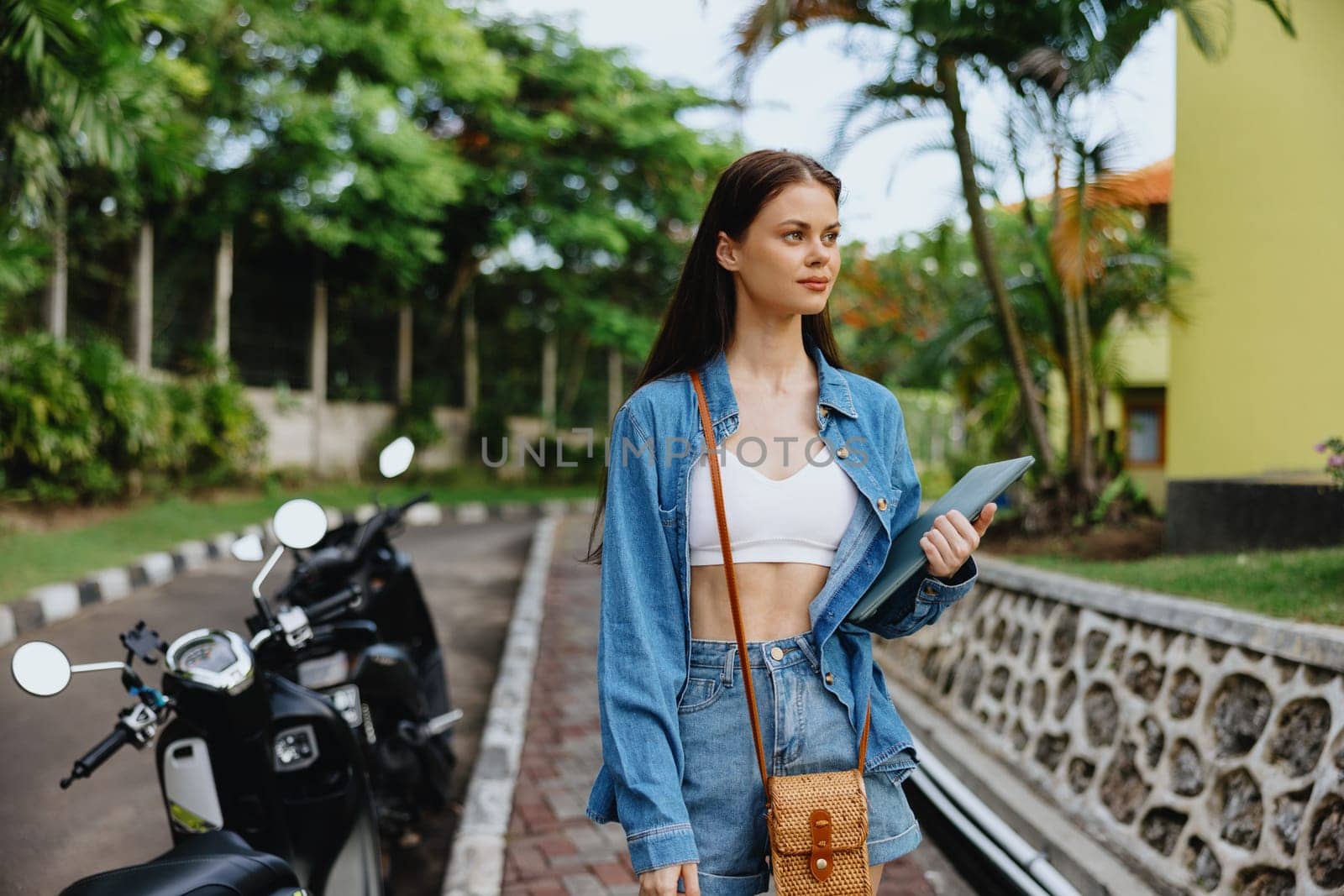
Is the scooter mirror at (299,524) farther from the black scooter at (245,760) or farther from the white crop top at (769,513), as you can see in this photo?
the white crop top at (769,513)

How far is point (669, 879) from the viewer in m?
1.54

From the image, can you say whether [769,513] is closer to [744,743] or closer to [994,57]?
[744,743]

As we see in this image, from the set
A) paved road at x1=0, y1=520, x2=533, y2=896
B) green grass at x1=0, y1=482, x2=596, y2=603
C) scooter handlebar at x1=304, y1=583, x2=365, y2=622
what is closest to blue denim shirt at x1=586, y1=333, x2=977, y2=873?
scooter handlebar at x1=304, y1=583, x2=365, y2=622

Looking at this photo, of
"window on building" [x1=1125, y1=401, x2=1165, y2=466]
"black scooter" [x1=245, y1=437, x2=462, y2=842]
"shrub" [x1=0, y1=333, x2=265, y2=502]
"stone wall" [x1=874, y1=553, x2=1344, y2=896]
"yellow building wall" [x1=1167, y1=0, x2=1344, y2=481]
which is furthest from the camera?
"window on building" [x1=1125, y1=401, x2=1165, y2=466]

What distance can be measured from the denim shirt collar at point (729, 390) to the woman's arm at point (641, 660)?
0.14 metres

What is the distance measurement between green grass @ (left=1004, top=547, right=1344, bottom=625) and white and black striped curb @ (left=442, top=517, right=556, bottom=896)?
110 inches

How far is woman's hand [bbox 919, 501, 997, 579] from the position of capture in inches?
63.9

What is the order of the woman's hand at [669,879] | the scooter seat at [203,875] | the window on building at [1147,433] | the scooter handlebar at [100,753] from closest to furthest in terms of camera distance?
the woman's hand at [669,879], the scooter seat at [203,875], the scooter handlebar at [100,753], the window on building at [1147,433]

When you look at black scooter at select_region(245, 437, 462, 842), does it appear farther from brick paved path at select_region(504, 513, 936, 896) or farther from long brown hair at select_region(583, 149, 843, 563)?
long brown hair at select_region(583, 149, 843, 563)

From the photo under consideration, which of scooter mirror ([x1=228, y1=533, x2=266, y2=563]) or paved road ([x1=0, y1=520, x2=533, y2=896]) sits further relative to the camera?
paved road ([x1=0, y1=520, x2=533, y2=896])

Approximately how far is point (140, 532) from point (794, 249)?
29.0 feet

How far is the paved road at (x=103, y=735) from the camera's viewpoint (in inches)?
136

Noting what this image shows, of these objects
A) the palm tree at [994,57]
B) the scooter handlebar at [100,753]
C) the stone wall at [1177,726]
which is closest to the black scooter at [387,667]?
the scooter handlebar at [100,753]

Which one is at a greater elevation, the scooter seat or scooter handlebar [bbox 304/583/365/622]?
scooter handlebar [bbox 304/583/365/622]
